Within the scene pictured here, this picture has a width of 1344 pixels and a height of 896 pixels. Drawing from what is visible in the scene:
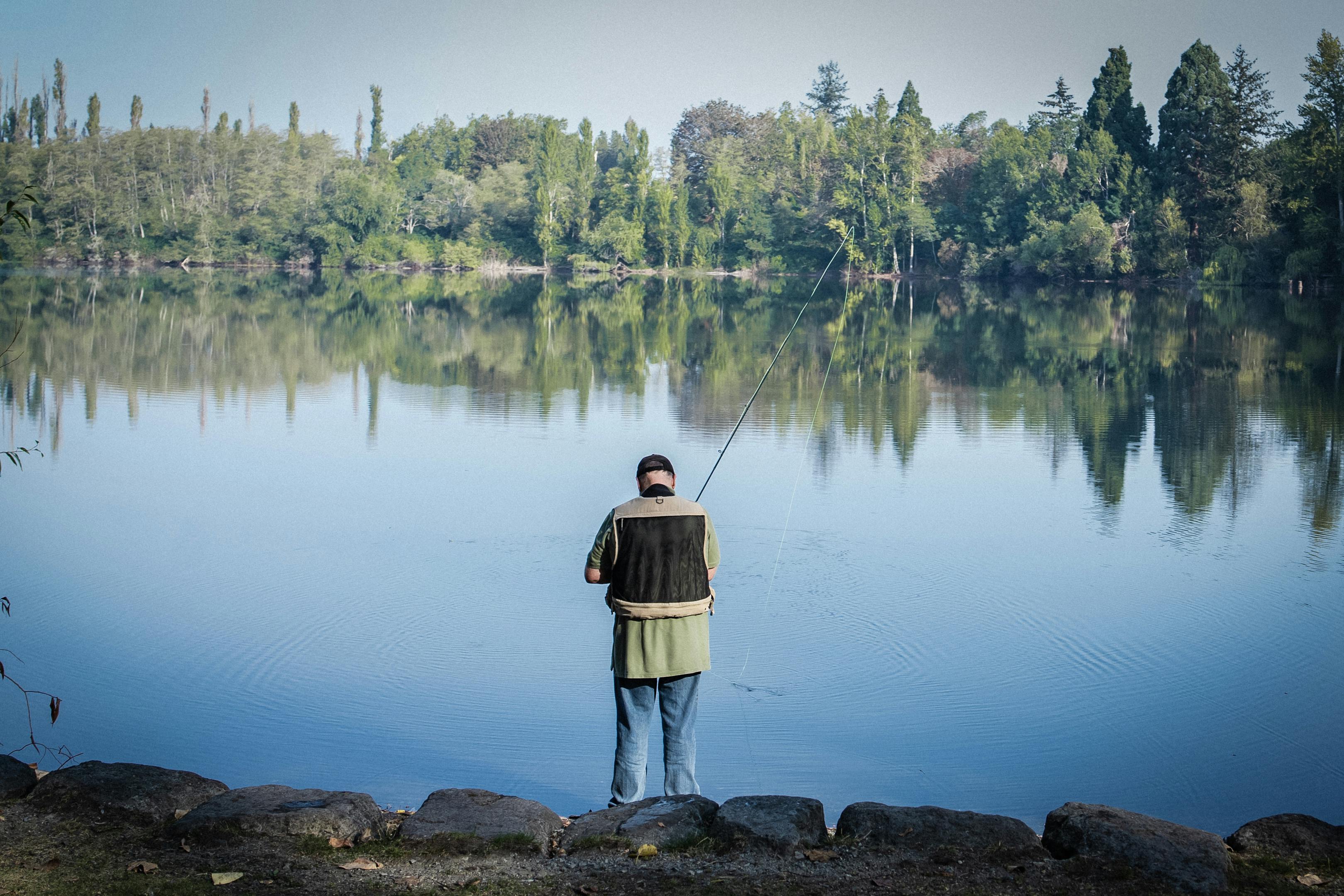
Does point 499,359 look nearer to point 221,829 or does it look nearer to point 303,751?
point 303,751

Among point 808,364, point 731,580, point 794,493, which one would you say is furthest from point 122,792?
point 808,364

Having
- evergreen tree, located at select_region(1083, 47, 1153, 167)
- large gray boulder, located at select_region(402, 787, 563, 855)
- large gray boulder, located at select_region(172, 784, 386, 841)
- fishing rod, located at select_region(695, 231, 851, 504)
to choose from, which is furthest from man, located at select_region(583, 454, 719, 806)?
evergreen tree, located at select_region(1083, 47, 1153, 167)

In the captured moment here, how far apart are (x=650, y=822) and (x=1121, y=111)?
73539 millimetres

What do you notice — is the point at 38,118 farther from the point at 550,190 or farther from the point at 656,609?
the point at 656,609

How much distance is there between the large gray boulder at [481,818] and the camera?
187 inches

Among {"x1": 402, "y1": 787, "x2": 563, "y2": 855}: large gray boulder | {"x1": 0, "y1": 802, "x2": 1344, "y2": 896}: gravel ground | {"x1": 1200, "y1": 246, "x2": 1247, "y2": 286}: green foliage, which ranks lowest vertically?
{"x1": 0, "y1": 802, "x2": 1344, "y2": 896}: gravel ground

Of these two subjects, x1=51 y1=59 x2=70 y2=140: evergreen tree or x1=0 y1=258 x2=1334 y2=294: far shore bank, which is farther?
x1=51 y1=59 x2=70 y2=140: evergreen tree

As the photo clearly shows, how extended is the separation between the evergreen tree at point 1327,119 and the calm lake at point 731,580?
41307 millimetres

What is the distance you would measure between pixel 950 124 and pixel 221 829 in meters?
118

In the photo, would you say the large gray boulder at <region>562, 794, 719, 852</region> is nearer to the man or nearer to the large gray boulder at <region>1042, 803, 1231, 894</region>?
the man

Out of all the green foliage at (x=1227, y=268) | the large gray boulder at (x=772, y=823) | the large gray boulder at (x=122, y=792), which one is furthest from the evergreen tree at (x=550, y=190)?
the large gray boulder at (x=772, y=823)

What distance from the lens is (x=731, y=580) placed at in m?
9.77

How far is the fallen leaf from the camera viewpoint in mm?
4453

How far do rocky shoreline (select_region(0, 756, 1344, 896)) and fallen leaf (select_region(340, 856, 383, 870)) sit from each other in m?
0.01
